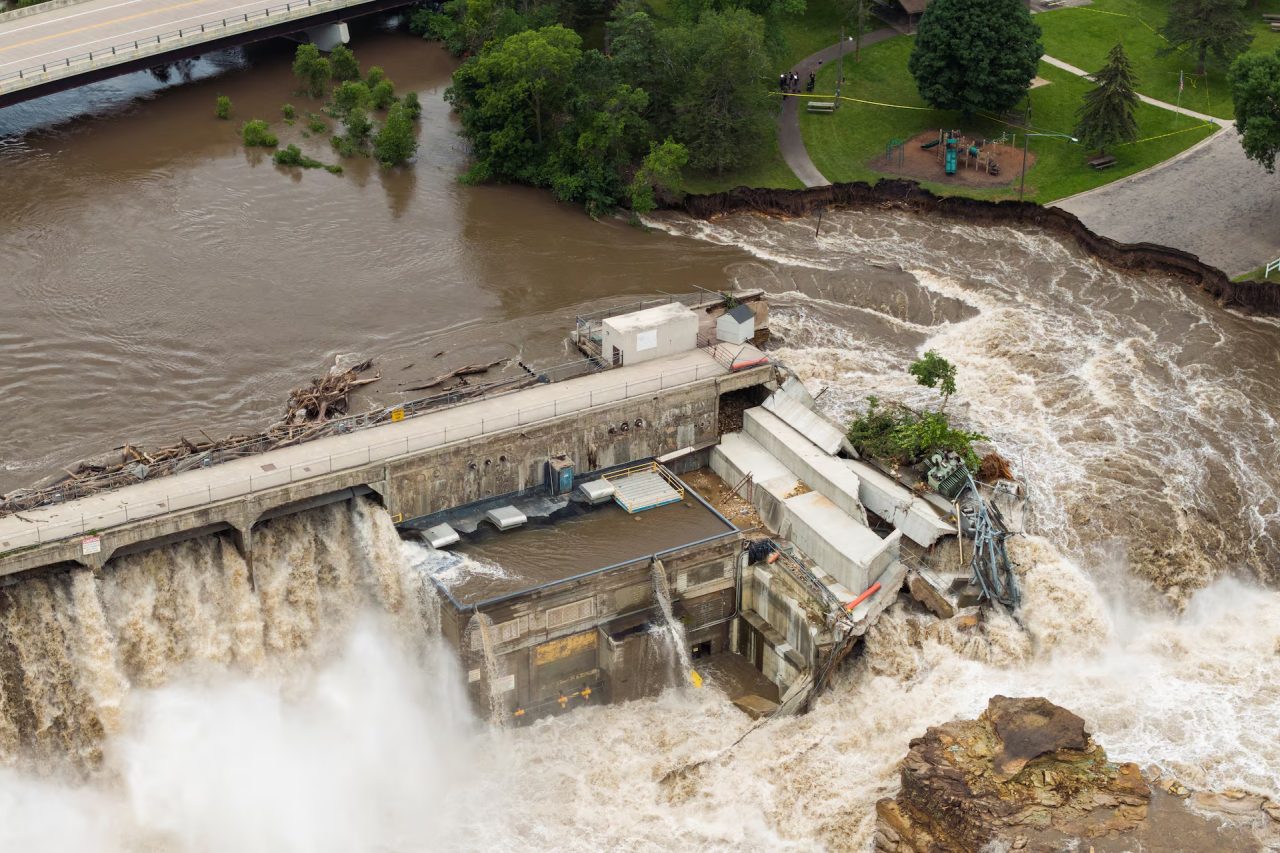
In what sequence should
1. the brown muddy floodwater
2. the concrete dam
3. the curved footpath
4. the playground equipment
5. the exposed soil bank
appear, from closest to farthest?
the concrete dam, the brown muddy floodwater, the exposed soil bank, the curved footpath, the playground equipment

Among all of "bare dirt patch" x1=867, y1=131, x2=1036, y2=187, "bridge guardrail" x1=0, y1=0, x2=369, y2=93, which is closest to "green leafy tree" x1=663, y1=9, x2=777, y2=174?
"bare dirt patch" x1=867, y1=131, x2=1036, y2=187

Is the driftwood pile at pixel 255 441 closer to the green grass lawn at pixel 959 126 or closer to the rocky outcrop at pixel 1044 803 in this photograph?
the rocky outcrop at pixel 1044 803

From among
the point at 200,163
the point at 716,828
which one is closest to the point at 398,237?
the point at 200,163

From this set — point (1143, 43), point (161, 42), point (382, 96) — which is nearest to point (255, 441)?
point (382, 96)

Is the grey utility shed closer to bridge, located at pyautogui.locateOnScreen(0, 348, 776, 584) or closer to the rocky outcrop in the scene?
bridge, located at pyautogui.locateOnScreen(0, 348, 776, 584)

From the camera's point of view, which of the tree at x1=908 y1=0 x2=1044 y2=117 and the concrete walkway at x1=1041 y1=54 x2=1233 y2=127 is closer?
the tree at x1=908 y1=0 x2=1044 y2=117

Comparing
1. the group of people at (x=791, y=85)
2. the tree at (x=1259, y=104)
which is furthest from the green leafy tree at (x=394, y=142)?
the tree at (x=1259, y=104)

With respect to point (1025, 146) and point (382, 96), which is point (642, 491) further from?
point (382, 96)
